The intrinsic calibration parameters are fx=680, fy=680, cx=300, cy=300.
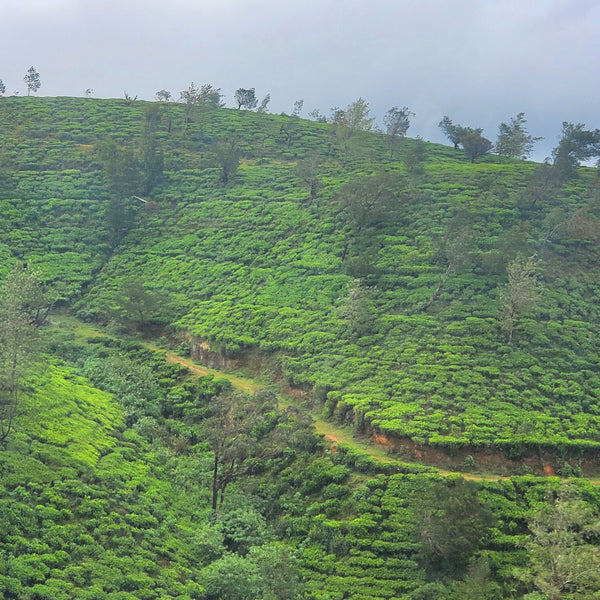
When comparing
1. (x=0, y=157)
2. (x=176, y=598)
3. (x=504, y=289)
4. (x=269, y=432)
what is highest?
(x=0, y=157)

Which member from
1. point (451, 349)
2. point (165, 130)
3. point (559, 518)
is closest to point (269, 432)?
point (451, 349)

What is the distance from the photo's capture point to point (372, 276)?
5281 centimetres

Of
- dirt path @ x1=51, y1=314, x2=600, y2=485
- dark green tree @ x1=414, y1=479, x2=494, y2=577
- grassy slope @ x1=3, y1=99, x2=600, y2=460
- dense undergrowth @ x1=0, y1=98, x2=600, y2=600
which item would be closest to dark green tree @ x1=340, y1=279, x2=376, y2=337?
dense undergrowth @ x1=0, y1=98, x2=600, y2=600

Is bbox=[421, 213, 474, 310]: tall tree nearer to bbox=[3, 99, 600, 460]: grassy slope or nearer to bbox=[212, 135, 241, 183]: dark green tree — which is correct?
bbox=[3, 99, 600, 460]: grassy slope

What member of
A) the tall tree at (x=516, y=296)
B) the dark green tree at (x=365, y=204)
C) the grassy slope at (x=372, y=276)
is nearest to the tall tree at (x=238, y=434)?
the grassy slope at (x=372, y=276)

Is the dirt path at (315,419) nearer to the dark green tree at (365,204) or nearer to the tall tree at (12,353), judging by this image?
the tall tree at (12,353)

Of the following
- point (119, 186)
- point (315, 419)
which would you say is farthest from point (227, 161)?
point (315, 419)

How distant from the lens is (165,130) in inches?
3514

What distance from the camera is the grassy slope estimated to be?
128 feet

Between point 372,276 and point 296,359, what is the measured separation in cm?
1075

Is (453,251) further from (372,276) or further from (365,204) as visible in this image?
(365,204)

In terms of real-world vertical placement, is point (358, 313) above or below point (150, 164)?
below

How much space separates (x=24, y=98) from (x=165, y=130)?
25854mm

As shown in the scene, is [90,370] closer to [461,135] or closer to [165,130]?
[165,130]
